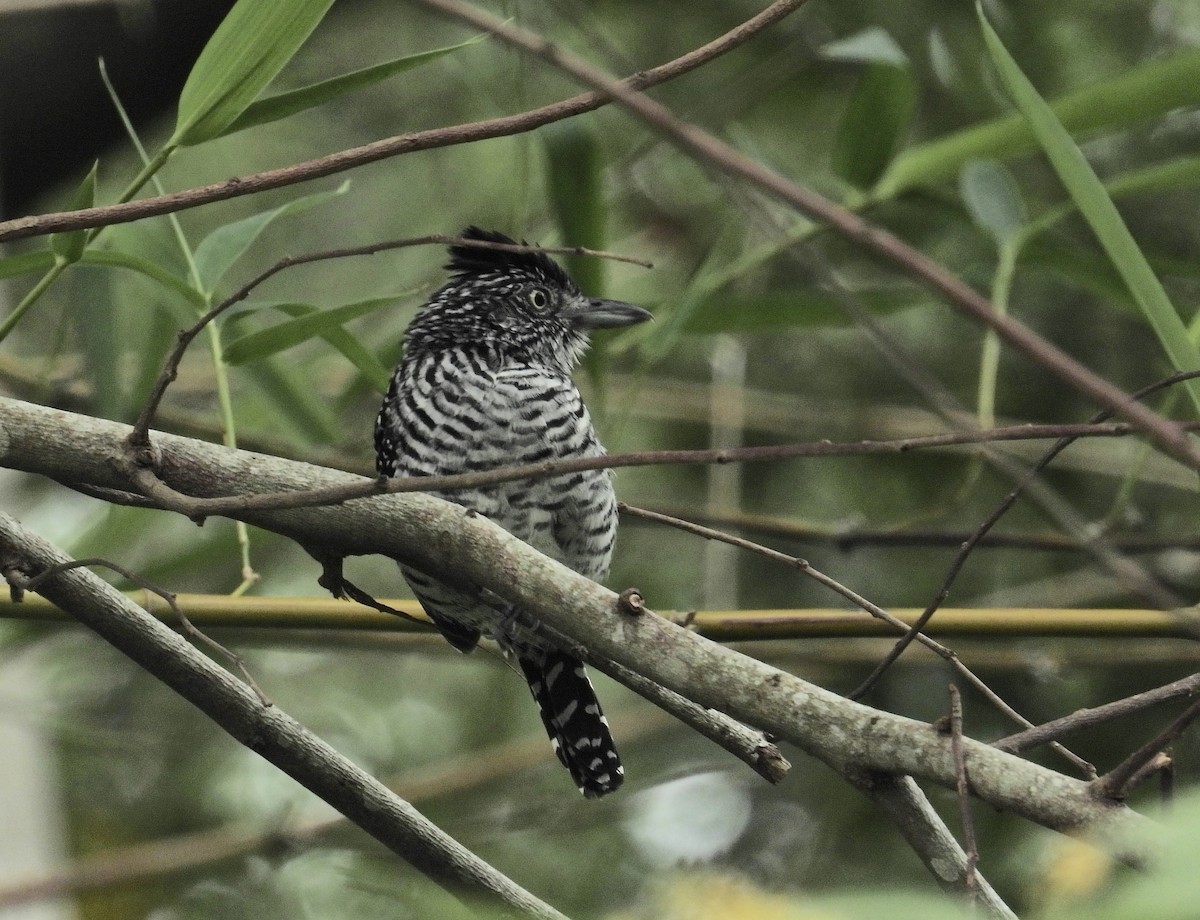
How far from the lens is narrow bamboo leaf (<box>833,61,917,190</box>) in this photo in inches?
116

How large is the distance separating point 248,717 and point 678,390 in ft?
9.03

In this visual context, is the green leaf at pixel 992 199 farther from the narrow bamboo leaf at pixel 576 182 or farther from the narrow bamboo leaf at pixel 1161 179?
the narrow bamboo leaf at pixel 576 182

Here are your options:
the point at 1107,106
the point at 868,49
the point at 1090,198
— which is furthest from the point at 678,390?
the point at 1090,198

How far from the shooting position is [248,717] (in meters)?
1.82

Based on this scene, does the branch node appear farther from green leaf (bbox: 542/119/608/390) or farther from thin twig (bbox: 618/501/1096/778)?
green leaf (bbox: 542/119/608/390)

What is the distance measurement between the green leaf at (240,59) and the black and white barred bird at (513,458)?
2.79 ft

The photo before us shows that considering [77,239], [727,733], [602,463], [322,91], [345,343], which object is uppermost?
[322,91]

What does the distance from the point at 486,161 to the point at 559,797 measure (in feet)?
7.12

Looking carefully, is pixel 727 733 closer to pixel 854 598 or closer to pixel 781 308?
pixel 854 598

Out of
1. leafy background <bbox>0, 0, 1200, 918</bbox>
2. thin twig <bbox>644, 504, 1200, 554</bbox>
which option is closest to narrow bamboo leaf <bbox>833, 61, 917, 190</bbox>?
leafy background <bbox>0, 0, 1200, 918</bbox>

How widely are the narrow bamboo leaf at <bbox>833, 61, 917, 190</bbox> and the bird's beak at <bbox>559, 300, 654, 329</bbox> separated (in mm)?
552

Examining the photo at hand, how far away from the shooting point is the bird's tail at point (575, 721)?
286cm

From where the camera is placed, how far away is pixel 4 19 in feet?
11.8

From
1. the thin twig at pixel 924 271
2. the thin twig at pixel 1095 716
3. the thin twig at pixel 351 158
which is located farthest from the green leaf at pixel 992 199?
the thin twig at pixel 924 271
